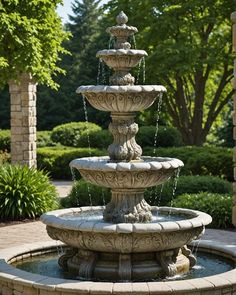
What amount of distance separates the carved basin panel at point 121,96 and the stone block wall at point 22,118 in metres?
13.5

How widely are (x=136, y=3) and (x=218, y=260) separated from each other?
17651 mm

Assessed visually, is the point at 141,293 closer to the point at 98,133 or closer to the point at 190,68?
the point at 190,68

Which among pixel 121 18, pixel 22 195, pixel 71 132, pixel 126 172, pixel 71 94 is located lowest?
pixel 22 195

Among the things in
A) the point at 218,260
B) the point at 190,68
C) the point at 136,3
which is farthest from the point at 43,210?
the point at 136,3

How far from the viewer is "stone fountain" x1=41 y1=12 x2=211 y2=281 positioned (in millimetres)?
8281

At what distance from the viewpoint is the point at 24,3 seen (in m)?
19.8

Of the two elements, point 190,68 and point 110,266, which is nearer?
point 110,266

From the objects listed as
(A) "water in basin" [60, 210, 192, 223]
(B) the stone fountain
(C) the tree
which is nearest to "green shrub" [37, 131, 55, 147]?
(C) the tree

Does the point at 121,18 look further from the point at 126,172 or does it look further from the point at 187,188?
the point at 187,188

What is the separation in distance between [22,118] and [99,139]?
18.3ft

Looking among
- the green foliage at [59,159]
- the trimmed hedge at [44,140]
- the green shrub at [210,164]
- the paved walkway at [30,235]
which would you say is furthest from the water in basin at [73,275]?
the trimmed hedge at [44,140]

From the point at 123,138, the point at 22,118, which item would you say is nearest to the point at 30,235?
the point at 123,138

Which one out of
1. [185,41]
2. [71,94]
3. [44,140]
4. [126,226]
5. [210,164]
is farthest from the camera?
[71,94]

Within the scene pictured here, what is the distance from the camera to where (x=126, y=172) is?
331 inches
